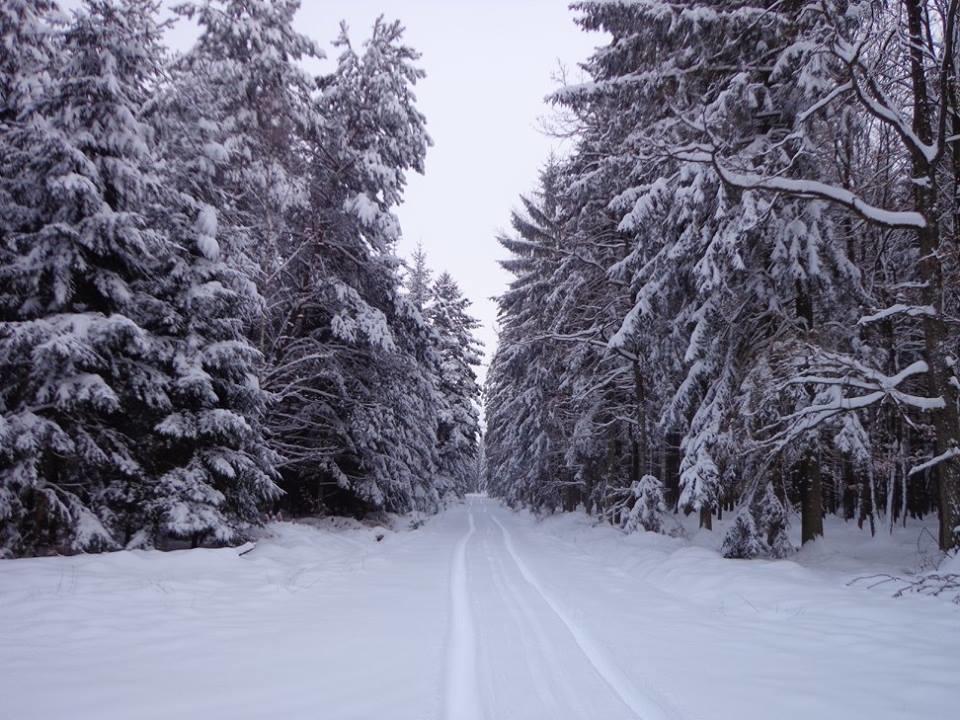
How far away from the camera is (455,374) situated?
32781mm

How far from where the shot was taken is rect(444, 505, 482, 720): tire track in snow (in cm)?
368

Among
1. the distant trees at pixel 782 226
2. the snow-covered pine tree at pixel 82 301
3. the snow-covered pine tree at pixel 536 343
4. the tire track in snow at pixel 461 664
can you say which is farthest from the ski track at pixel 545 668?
the snow-covered pine tree at pixel 536 343

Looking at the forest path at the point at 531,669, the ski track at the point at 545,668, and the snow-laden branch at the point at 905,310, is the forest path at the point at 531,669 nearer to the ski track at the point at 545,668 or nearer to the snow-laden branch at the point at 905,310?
the ski track at the point at 545,668

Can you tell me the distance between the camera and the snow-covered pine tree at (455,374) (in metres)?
31.2

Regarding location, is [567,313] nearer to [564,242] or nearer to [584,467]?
[564,242]

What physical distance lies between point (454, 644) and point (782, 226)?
9066mm

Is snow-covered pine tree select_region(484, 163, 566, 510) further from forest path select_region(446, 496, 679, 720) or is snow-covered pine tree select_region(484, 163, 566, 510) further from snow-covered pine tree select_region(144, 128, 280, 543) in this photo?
forest path select_region(446, 496, 679, 720)

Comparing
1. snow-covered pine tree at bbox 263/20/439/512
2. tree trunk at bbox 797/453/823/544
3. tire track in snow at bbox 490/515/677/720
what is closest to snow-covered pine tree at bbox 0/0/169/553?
snow-covered pine tree at bbox 263/20/439/512

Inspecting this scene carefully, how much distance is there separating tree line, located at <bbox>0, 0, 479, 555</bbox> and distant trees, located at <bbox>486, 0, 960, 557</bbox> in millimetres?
6762

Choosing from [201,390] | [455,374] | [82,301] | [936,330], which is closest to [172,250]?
[82,301]

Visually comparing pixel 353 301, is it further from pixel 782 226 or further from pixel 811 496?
pixel 811 496

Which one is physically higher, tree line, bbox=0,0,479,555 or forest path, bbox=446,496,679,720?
tree line, bbox=0,0,479,555

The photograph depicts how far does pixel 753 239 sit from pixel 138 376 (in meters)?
11.6

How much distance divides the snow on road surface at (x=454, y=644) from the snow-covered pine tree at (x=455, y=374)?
70.2 feet
